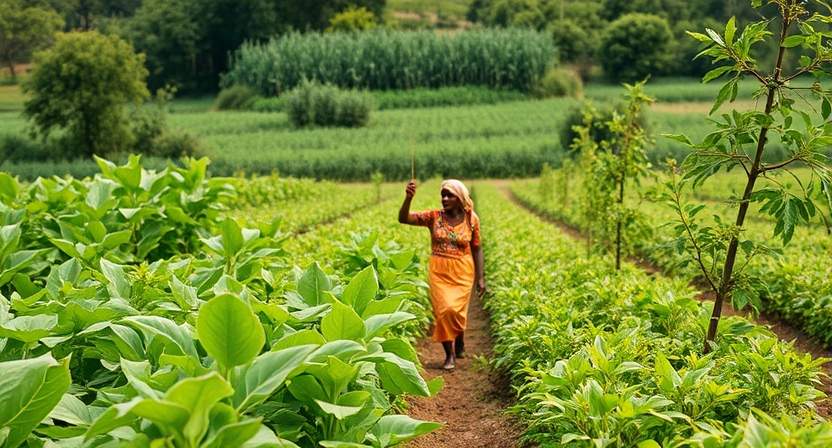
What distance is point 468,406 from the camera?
17.1ft

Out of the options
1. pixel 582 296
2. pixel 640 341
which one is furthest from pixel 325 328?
pixel 582 296

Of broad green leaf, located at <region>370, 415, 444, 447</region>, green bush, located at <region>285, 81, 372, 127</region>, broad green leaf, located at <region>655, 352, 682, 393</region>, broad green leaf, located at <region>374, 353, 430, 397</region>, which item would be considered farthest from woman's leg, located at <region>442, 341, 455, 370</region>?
green bush, located at <region>285, 81, 372, 127</region>

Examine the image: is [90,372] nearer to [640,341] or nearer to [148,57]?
[640,341]

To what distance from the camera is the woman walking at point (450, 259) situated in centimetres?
609

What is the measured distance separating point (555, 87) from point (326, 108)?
22.1 meters

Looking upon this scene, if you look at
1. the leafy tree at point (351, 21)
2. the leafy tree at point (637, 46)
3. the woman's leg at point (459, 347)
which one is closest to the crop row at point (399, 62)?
the leafy tree at point (637, 46)

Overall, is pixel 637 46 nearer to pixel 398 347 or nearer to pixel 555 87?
pixel 555 87

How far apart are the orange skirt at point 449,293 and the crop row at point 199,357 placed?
6.64 feet

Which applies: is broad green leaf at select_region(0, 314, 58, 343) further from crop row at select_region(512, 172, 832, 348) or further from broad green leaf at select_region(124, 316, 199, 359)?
crop row at select_region(512, 172, 832, 348)

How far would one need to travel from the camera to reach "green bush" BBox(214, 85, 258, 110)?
183ft

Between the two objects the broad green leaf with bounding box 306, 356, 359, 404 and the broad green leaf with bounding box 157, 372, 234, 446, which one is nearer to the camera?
the broad green leaf with bounding box 157, 372, 234, 446

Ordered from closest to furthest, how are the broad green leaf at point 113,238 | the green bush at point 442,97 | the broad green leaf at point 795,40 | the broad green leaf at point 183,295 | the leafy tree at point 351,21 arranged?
1. the broad green leaf at point 183,295
2. the broad green leaf at point 795,40
3. the broad green leaf at point 113,238
4. the green bush at point 442,97
5. the leafy tree at point 351,21

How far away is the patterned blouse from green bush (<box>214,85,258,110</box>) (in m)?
51.5

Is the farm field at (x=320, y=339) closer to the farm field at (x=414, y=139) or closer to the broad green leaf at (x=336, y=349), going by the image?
the broad green leaf at (x=336, y=349)
